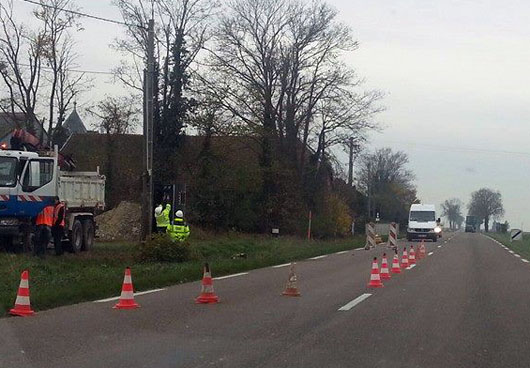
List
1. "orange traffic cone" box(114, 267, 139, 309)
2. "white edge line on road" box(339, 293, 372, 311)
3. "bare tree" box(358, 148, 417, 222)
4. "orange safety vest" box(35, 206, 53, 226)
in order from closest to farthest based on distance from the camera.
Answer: "orange traffic cone" box(114, 267, 139, 309) < "white edge line on road" box(339, 293, 372, 311) < "orange safety vest" box(35, 206, 53, 226) < "bare tree" box(358, 148, 417, 222)

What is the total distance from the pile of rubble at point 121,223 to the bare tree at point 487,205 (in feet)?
476

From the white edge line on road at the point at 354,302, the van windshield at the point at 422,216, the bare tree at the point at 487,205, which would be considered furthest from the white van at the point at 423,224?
the bare tree at the point at 487,205

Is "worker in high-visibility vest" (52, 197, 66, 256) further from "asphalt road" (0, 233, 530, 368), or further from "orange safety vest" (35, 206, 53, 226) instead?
"asphalt road" (0, 233, 530, 368)

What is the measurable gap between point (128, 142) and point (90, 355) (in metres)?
44.4

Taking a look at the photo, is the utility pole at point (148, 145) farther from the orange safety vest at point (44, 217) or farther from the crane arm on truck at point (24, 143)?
the orange safety vest at point (44, 217)

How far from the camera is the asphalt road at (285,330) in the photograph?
1002 centimetres

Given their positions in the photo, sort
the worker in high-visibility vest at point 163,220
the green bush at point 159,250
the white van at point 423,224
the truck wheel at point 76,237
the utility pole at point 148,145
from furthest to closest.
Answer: the white van at point 423,224
the utility pole at point 148,145
the worker in high-visibility vest at point 163,220
the truck wheel at point 76,237
the green bush at point 159,250

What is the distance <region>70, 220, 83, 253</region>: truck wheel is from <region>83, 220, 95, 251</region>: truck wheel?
0.66 feet

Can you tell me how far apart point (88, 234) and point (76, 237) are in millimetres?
1225

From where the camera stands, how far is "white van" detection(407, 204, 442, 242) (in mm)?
60469

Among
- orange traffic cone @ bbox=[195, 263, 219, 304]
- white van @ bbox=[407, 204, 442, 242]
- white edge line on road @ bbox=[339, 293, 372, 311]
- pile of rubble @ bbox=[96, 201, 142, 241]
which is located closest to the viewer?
white edge line on road @ bbox=[339, 293, 372, 311]

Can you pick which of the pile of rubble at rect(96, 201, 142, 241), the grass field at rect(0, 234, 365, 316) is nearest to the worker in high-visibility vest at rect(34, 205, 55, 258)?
the grass field at rect(0, 234, 365, 316)

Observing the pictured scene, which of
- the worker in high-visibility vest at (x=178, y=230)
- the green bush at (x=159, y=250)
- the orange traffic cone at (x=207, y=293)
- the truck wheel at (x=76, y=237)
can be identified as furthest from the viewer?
the truck wheel at (x=76, y=237)

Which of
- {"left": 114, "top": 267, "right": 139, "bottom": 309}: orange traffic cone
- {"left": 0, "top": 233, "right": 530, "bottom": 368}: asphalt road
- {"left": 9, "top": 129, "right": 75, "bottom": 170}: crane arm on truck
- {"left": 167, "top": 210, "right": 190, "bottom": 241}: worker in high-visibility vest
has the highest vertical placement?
{"left": 9, "top": 129, "right": 75, "bottom": 170}: crane arm on truck
